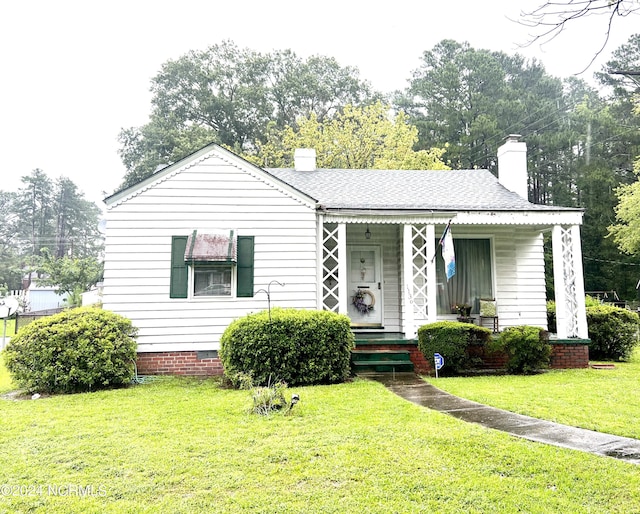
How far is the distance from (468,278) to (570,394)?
4682mm

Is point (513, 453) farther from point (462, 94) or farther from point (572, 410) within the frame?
point (462, 94)

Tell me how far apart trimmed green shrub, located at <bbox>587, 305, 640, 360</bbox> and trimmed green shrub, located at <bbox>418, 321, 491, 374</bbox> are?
4.03 meters

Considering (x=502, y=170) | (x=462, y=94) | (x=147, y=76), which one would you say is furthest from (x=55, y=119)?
(x=502, y=170)

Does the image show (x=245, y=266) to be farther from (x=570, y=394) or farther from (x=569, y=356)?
(x=569, y=356)

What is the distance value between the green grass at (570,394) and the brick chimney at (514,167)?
494 centimetres

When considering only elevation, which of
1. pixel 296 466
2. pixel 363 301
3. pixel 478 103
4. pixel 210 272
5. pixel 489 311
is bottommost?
pixel 296 466

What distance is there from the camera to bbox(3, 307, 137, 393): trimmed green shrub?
23.2 ft

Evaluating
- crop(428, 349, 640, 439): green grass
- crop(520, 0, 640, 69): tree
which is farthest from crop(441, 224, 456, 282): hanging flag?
crop(520, 0, 640, 69): tree

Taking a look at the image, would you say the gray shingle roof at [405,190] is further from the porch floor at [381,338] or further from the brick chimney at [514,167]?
the porch floor at [381,338]

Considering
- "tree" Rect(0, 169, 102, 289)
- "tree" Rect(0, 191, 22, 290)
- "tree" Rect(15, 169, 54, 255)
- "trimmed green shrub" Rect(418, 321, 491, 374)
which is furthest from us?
"tree" Rect(15, 169, 54, 255)

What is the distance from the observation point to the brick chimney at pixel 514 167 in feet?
38.2

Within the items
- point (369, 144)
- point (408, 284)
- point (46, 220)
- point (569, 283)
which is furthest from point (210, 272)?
point (46, 220)

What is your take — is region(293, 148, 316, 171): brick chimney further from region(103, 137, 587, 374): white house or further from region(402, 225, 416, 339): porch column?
region(402, 225, 416, 339): porch column

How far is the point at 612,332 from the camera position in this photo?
34.5 ft
